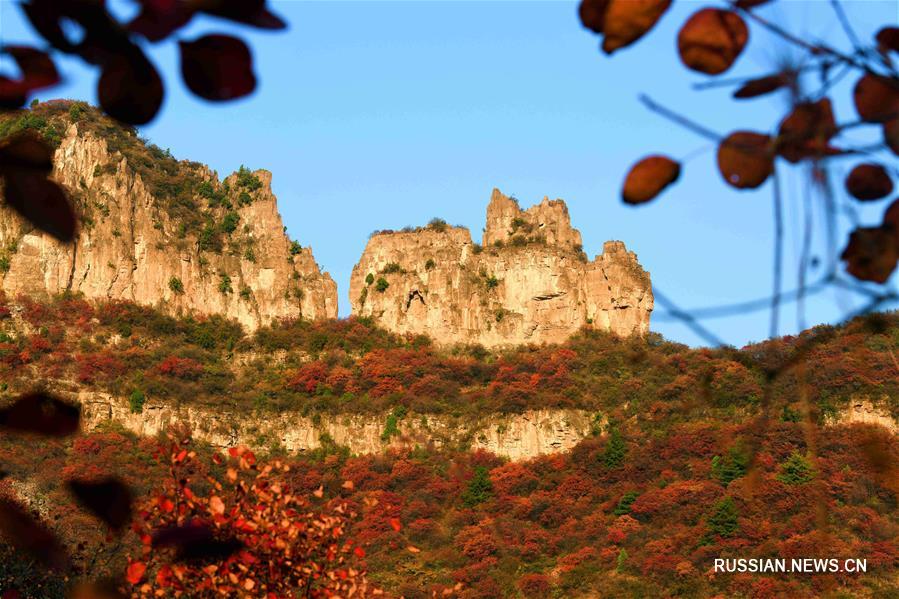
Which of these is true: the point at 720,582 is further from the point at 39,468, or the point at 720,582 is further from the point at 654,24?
the point at 654,24

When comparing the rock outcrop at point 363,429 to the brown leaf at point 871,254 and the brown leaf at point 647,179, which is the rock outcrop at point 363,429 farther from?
the brown leaf at point 871,254

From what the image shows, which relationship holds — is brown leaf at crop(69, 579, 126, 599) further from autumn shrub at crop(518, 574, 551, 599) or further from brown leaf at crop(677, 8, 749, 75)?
autumn shrub at crop(518, 574, 551, 599)

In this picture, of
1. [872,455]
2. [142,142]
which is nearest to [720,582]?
[872,455]

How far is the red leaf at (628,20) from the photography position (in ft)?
8.31

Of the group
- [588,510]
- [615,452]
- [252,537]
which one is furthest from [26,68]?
[615,452]

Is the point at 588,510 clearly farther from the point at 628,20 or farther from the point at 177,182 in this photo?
the point at 628,20

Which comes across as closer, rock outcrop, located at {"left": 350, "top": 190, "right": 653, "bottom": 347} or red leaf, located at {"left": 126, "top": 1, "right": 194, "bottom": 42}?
red leaf, located at {"left": 126, "top": 1, "right": 194, "bottom": 42}

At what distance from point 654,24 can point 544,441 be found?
64.3 m

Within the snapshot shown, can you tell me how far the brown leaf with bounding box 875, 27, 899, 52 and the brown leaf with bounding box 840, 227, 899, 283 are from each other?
0.37m

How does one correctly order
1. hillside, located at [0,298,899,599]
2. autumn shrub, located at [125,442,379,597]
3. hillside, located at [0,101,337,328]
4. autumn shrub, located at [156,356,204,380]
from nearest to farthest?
autumn shrub, located at [125,442,379,597], hillside, located at [0,298,899,599], autumn shrub, located at [156,356,204,380], hillside, located at [0,101,337,328]

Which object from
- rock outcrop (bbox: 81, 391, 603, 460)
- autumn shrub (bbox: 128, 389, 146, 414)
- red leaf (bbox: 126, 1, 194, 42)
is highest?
autumn shrub (bbox: 128, 389, 146, 414)

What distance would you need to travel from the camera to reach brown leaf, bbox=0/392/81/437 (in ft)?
8.43

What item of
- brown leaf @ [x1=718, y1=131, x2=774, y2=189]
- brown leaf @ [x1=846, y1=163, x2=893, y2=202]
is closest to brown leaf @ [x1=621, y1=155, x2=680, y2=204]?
brown leaf @ [x1=718, y1=131, x2=774, y2=189]

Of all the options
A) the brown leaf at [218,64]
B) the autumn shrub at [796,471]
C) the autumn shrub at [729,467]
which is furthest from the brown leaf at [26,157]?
the autumn shrub at [729,467]
